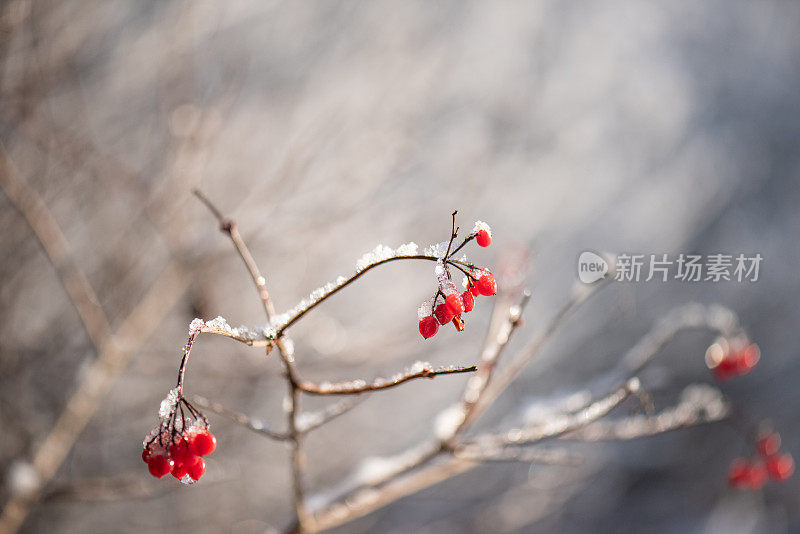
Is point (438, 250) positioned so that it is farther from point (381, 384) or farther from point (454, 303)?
point (381, 384)

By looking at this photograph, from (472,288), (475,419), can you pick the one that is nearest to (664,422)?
(475,419)

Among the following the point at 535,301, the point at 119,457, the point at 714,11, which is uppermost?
A: the point at 714,11

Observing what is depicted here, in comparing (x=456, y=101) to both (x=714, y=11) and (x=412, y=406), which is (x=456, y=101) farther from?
(x=714, y=11)

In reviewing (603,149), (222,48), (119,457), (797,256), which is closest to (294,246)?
(222,48)

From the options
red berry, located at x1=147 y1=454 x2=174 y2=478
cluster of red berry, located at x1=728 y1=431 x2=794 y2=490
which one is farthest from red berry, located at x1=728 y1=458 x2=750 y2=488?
red berry, located at x1=147 y1=454 x2=174 y2=478

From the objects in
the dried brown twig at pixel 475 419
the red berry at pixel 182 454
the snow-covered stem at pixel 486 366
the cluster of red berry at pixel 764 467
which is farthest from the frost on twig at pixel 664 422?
the red berry at pixel 182 454
